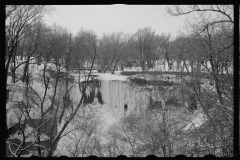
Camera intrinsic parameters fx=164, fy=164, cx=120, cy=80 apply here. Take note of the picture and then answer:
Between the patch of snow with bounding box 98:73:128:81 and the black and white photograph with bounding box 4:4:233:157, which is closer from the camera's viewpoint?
the black and white photograph with bounding box 4:4:233:157

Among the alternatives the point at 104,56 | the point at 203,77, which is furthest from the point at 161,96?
the point at 104,56

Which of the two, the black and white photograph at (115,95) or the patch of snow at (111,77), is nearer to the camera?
the black and white photograph at (115,95)

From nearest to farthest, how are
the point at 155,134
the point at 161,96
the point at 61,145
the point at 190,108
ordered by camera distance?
1. the point at 155,134
2. the point at 61,145
3. the point at 190,108
4. the point at 161,96

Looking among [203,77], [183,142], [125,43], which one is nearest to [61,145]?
[183,142]

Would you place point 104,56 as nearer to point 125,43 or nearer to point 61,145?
point 125,43

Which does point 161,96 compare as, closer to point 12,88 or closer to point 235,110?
point 12,88

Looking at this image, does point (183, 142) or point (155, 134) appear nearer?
point (183, 142)

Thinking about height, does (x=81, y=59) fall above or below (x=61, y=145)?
above
